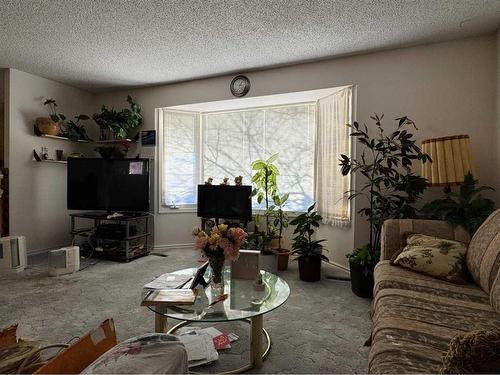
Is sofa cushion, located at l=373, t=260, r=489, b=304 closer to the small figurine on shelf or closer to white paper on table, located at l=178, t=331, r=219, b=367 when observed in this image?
white paper on table, located at l=178, t=331, r=219, b=367

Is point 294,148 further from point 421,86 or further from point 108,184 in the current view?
point 108,184

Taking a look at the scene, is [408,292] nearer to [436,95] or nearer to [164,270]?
[436,95]

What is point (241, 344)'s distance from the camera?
185 cm

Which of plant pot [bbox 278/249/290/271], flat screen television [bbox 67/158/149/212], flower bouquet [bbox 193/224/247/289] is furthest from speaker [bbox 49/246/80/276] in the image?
plant pot [bbox 278/249/290/271]

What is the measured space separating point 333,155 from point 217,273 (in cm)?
221

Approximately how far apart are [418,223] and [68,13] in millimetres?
3266

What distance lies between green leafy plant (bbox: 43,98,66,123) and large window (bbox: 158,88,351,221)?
52.6 inches

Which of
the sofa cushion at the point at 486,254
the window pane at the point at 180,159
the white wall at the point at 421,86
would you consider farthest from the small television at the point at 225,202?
the sofa cushion at the point at 486,254

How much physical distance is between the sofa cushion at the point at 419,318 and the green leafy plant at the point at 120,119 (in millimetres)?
3753

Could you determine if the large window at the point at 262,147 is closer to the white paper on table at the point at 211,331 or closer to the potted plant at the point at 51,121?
the potted plant at the point at 51,121

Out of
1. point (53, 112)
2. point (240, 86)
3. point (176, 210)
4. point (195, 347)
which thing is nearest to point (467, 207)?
point (195, 347)

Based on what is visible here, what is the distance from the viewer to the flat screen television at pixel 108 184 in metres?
3.78

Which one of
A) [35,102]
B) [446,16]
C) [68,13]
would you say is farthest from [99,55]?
[446,16]

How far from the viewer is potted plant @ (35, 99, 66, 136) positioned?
376cm
